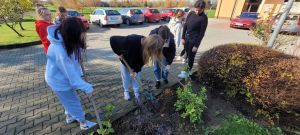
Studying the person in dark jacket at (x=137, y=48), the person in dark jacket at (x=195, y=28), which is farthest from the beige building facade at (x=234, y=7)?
the person in dark jacket at (x=137, y=48)

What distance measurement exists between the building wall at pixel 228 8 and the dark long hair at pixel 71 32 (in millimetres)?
27166

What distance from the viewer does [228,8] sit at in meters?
25.0

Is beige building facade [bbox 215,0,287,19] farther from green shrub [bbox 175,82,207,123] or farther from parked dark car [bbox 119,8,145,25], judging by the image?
green shrub [bbox 175,82,207,123]

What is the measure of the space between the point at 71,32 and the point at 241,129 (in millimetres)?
2817

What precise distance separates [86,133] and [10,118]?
162 centimetres

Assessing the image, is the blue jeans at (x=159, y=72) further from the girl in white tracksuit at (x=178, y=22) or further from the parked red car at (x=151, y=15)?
the parked red car at (x=151, y=15)

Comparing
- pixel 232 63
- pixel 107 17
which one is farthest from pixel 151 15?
pixel 232 63

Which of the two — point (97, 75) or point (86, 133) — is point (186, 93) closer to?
point (86, 133)

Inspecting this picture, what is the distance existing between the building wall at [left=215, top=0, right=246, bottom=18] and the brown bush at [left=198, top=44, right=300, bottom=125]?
24.8 metres

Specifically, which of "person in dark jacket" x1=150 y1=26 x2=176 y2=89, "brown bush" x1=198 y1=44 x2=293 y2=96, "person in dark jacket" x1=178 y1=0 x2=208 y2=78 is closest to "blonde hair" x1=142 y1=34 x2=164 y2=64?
"person in dark jacket" x1=150 y1=26 x2=176 y2=89

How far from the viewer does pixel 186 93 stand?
282 centimetres

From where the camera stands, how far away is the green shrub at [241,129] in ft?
8.35

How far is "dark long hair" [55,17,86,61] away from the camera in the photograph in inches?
72.8

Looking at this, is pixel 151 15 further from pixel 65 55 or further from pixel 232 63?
pixel 65 55
